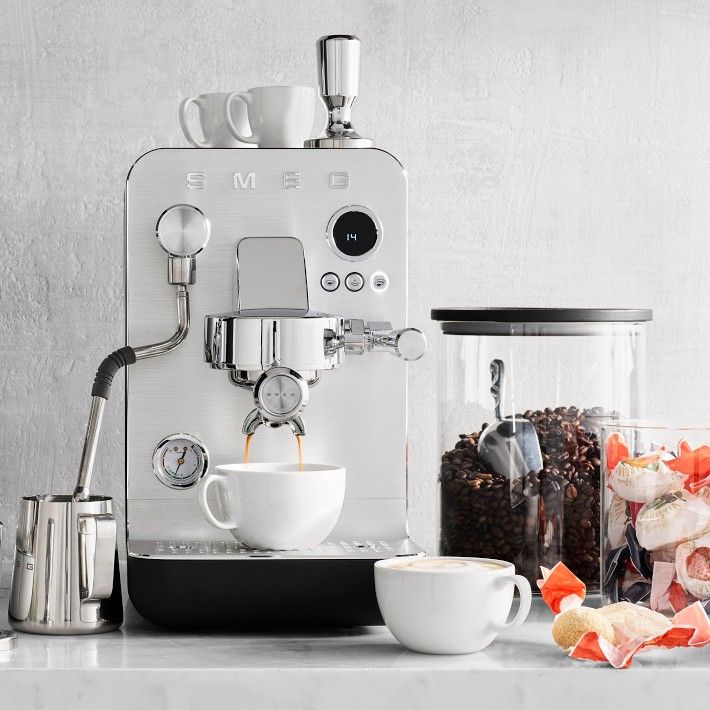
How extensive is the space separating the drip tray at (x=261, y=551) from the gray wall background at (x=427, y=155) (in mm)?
333

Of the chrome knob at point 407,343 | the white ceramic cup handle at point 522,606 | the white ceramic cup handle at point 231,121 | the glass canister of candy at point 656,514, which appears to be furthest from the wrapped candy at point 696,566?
the white ceramic cup handle at point 231,121

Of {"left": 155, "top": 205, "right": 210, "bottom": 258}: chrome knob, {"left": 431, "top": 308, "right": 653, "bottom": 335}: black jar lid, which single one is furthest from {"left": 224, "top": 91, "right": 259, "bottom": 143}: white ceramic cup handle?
{"left": 431, "top": 308, "right": 653, "bottom": 335}: black jar lid

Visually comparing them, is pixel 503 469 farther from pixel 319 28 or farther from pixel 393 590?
pixel 319 28

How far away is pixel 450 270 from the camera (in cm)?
120

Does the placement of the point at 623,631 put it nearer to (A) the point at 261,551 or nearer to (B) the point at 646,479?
(B) the point at 646,479

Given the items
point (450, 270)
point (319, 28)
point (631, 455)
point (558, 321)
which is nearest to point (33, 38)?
point (319, 28)

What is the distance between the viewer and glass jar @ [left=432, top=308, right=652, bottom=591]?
0.91m

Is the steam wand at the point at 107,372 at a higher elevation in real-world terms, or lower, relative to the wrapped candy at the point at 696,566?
higher

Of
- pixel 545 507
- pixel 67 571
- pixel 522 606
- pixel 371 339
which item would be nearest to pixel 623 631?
pixel 522 606

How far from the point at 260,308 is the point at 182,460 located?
0.44 ft

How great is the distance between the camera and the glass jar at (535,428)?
0.91m

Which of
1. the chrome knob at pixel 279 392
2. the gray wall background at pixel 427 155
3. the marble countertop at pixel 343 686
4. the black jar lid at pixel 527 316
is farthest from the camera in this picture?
the gray wall background at pixel 427 155

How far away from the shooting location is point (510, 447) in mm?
912

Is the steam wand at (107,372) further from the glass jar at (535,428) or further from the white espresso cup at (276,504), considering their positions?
the glass jar at (535,428)
